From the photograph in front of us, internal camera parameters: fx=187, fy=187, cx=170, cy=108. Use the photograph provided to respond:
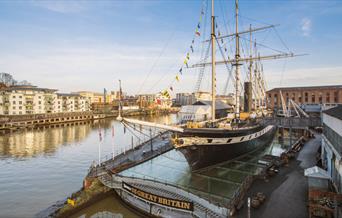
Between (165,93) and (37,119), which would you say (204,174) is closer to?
(165,93)

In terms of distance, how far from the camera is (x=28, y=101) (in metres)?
70.3

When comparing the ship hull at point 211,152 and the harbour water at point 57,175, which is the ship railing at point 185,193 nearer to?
the harbour water at point 57,175

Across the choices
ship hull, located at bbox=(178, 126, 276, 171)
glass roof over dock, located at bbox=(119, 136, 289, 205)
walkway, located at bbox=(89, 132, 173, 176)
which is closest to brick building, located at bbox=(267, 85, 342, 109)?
ship hull, located at bbox=(178, 126, 276, 171)

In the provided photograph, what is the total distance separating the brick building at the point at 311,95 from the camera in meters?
67.4

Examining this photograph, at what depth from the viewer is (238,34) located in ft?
94.9

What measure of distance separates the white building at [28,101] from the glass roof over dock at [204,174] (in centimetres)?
6989

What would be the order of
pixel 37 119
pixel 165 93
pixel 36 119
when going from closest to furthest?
pixel 165 93, pixel 36 119, pixel 37 119

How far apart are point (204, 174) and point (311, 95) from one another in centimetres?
7597

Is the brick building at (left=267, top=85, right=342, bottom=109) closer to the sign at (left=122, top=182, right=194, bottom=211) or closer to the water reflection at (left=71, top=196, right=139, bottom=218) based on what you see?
the sign at (left=122, top=182, right=194, bottom=211)

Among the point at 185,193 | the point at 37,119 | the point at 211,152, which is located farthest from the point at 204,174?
the point at 37,119

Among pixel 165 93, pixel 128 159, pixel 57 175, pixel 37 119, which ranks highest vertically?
pixel 165 93

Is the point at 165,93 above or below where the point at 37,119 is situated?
above

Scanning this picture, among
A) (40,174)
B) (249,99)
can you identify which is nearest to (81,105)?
(40,174)

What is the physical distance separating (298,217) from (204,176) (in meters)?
8.33
